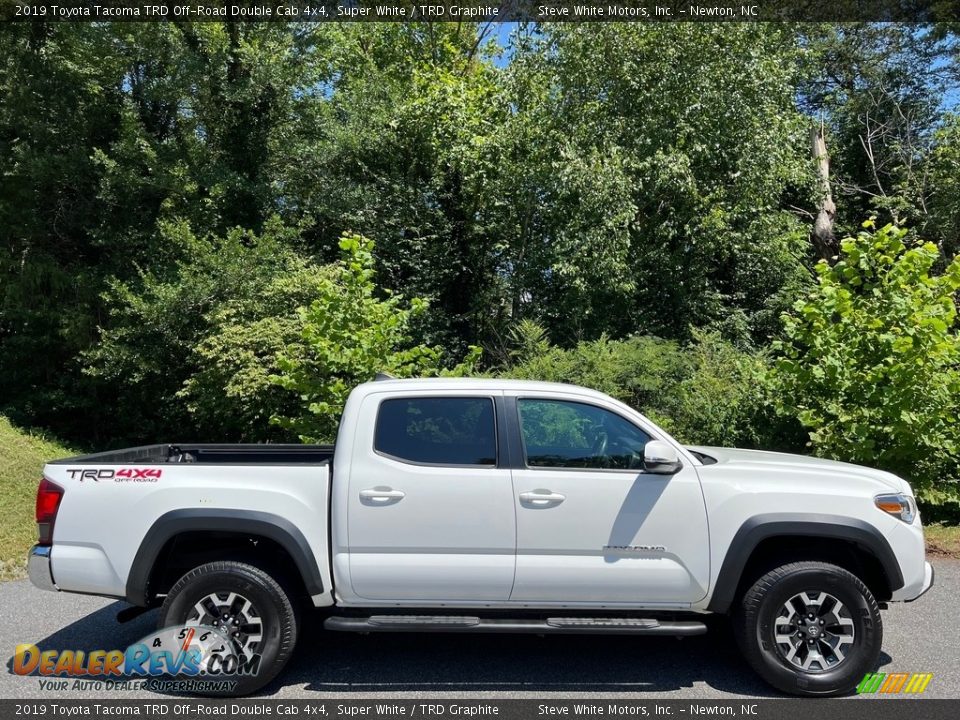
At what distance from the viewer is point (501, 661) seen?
5.48m

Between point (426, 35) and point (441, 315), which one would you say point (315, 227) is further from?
point (426, 35)

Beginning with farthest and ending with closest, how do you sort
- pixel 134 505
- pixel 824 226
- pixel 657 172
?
pixel 824 226 → pixel 657 172 → pixel 134 505

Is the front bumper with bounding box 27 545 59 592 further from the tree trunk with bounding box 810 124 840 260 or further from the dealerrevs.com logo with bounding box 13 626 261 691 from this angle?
the tree trunk with bounding box 810 124 840 260

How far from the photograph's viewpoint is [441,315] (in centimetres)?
1781

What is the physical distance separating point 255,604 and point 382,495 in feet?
3.25

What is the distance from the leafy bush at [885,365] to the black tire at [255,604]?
6.79 m

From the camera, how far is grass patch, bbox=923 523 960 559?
341 inches

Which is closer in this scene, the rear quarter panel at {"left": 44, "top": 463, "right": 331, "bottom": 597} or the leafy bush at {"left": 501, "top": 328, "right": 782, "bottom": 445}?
the rear quarter panel at {"left": 44, "top": 463, "right": 331, "bottom": 597}

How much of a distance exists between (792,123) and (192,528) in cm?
1479

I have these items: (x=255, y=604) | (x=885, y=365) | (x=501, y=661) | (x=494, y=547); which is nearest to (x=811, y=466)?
(x=494, y=547)
